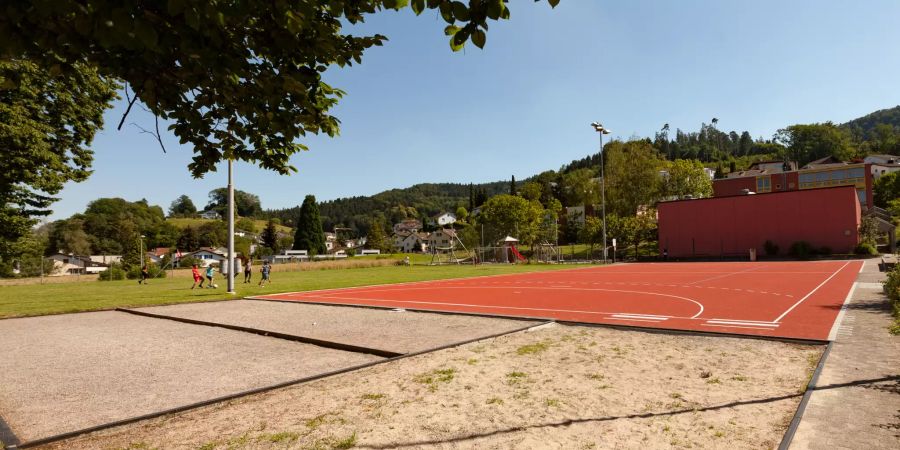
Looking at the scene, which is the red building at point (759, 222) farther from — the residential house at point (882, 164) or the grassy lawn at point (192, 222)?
the grassy lawn at point (192, 222)

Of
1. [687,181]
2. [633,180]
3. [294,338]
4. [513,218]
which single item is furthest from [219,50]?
[687,181]

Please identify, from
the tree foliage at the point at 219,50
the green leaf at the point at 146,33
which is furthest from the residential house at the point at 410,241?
the green leaf at the point at 146,33

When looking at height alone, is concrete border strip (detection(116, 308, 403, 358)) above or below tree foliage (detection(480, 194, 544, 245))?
below

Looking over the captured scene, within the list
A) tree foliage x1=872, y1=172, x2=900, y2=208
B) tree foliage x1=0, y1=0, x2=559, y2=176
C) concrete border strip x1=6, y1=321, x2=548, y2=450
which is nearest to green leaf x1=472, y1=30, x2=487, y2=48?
tree foliage x1=0, y1=0, x2=559, y2=176

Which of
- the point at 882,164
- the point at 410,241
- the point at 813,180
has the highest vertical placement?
the point at 882,164

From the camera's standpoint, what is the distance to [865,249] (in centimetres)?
4103

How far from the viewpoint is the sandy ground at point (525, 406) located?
13.3 feet

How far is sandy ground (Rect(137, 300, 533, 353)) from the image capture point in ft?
29.0

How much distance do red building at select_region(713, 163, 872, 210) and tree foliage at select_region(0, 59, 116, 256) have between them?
67071 millimetres

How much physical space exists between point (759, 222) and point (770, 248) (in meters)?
2.88

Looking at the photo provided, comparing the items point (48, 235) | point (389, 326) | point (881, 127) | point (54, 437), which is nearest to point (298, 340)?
point (389, 326)

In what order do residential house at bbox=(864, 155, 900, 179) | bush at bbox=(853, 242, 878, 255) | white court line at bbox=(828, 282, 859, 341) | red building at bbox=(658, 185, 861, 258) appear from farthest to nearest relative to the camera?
residential house at bbox=(864, 155, 900, 179) < red building at bbox=(658, 185, 861, 258) < bush at bbox=(853, 242, 878, 255) < white court line at bbox=(828, 282, 859, 341)

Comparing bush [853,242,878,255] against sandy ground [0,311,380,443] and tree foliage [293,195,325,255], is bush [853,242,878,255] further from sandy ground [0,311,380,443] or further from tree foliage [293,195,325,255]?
tree foliage [293,195,325,255]

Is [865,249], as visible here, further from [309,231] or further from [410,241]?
[410,241]
